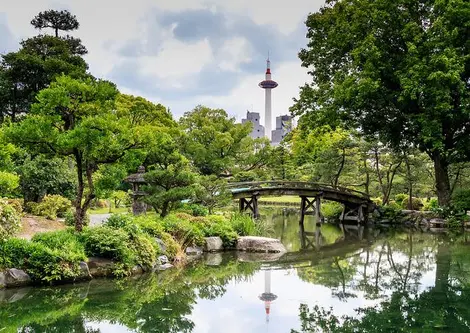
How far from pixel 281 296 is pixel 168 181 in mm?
5777

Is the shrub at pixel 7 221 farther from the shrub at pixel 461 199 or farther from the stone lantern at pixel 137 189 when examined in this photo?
the shrub at pixel 461 199

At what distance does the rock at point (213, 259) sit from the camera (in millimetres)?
10789

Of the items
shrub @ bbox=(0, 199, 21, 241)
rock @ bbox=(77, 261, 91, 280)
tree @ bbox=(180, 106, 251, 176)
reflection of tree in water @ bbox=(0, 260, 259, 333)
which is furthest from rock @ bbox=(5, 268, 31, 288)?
tree @ bbox=(180, 106, 251, 176)

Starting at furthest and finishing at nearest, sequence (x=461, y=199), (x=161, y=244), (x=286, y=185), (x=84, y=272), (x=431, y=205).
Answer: (x=431, y=205), (x=286, y=185), (x=461, y=199), (x=161, y=244), (x=84, y=272)

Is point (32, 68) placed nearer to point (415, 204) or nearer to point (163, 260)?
point (163, 260)

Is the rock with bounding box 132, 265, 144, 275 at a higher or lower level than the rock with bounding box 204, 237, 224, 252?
lower

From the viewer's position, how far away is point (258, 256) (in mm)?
11984

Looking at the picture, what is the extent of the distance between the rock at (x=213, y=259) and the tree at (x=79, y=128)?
11.1 ft

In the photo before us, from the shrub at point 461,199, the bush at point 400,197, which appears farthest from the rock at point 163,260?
the bush at point 400,197

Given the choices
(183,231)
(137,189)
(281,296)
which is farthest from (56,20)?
(281,296)

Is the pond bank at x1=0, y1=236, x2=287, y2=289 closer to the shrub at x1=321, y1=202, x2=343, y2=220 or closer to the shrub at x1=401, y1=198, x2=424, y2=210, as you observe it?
the shrub at x1=321, y1=202, x2=343, y2=220

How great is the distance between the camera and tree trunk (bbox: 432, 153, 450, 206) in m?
18.7

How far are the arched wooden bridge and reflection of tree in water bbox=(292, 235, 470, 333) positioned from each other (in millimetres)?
9244

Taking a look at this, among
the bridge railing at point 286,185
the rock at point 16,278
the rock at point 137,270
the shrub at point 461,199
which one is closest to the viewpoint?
the rock at point 16,278
